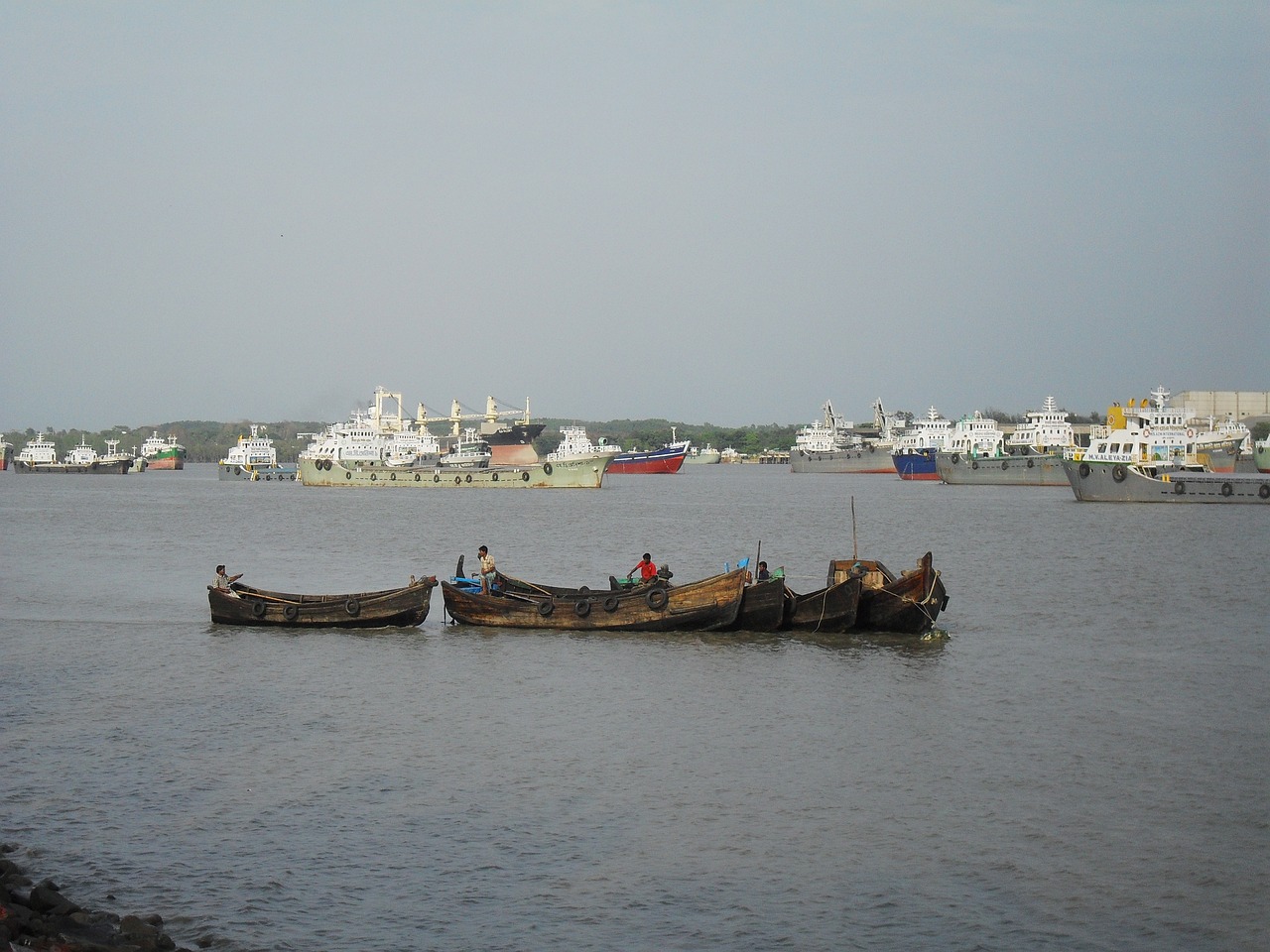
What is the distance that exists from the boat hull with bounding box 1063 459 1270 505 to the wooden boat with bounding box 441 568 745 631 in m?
43.1

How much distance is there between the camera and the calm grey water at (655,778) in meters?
9.08

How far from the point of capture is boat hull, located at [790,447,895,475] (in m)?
121

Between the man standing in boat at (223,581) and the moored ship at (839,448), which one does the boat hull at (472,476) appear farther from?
the man standing in boat at (223,581)

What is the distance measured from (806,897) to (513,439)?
359 ft

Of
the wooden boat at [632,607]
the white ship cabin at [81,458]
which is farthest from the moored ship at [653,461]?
the wooden boat at [632,607]

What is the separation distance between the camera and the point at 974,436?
96.9 m

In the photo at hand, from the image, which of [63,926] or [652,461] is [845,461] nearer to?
[652,461]

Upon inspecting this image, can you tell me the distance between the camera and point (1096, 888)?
9445 mm

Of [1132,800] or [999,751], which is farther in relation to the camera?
[999,751]

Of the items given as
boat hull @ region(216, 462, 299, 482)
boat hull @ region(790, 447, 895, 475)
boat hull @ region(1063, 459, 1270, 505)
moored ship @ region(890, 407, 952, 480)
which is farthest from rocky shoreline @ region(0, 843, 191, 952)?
boat hull @ region(790, 447, 895, 475)

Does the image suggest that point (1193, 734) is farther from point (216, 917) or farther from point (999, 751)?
point (216, 917)

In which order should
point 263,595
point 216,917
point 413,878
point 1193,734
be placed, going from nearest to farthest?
point 216,917 → point 413,878 → point 1193,734 → point 263,595

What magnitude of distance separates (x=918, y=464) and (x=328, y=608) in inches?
3331

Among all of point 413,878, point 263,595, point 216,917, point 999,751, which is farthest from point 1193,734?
point 263,595
